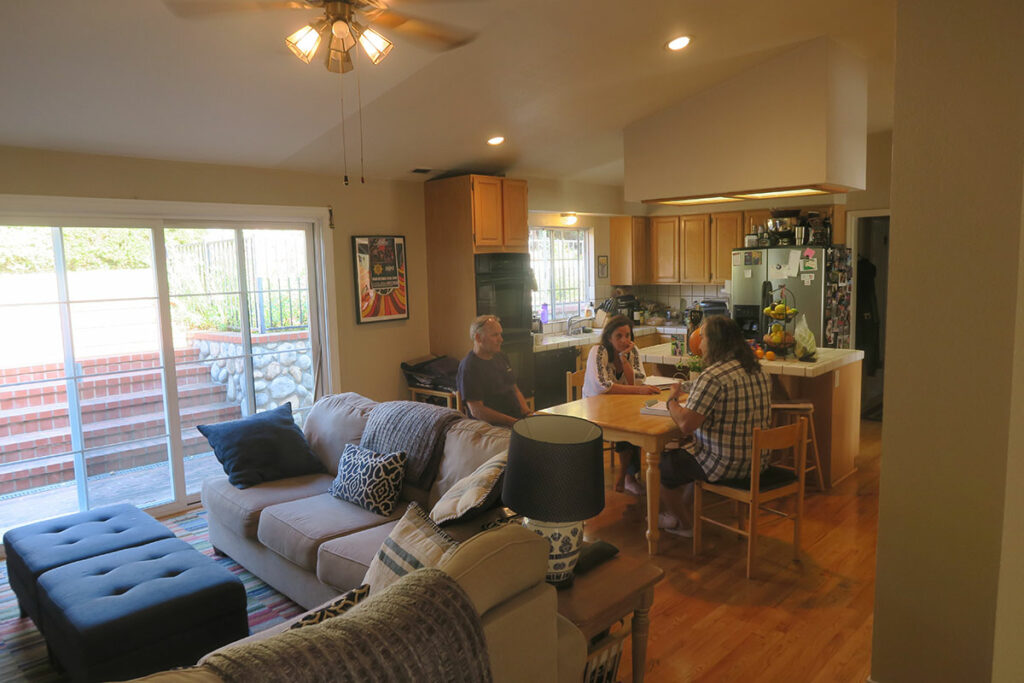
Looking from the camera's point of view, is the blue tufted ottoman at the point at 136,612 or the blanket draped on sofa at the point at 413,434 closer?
the blue tufted ottoman at the point at 136,612

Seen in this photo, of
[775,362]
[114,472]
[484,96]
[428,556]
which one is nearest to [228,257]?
[114,472]

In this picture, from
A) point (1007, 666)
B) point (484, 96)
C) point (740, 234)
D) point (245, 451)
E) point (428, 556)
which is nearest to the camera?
point (1007, 666)

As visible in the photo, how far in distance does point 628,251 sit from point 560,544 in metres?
5.84

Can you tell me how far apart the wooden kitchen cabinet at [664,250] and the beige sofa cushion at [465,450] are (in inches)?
191

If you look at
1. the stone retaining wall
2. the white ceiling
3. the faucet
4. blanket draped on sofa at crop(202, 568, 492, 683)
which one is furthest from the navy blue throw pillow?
the faucet

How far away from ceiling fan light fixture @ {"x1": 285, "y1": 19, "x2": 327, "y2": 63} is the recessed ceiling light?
80.1 inches

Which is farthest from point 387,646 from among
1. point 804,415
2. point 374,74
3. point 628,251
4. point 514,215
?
point 628,251

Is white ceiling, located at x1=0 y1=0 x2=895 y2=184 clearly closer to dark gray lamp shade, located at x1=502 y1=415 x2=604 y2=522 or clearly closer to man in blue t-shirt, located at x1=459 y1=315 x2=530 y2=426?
man in blue t-shirt, located at x1=459 y1=315 x2=530 y2=426

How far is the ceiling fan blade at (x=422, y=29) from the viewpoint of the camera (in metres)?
2.70

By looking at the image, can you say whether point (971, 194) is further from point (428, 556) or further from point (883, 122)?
point (883, 122)

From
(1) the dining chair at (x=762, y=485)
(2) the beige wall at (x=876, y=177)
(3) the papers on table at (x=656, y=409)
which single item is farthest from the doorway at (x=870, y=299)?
(3) the papers on table at (x=656, y=409)

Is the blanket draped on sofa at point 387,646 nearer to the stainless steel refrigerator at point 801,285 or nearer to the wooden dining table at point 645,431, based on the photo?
the wooden dining table at point 645,431

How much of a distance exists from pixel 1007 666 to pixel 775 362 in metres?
4.16

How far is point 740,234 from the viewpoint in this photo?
6.79 meters
